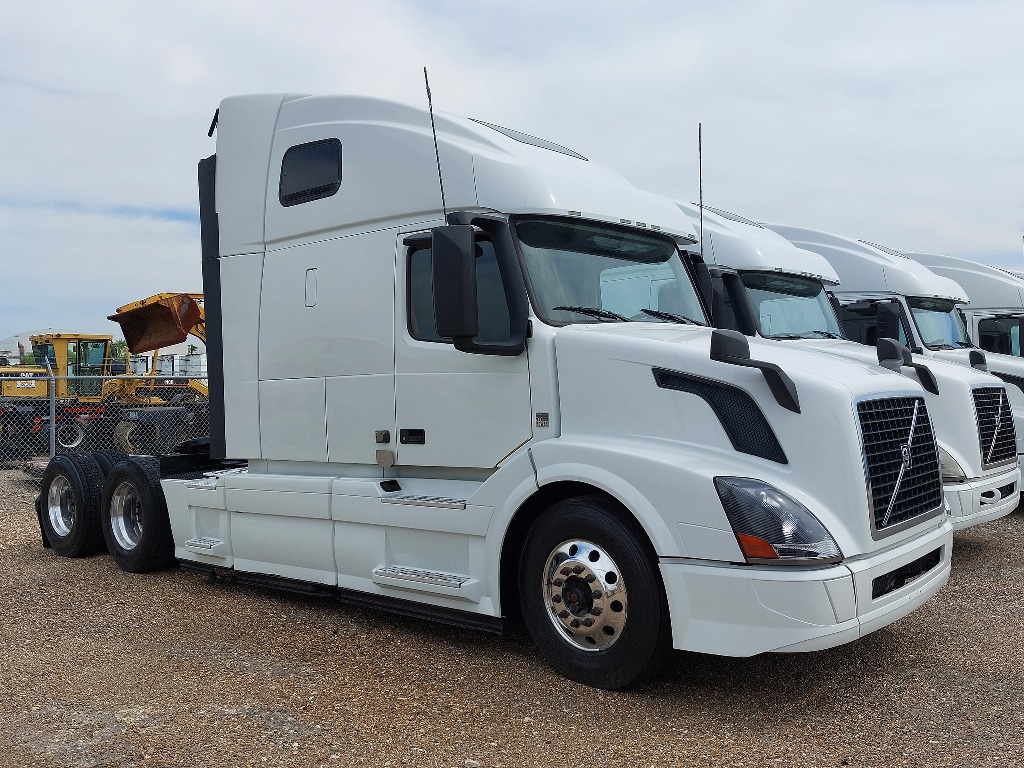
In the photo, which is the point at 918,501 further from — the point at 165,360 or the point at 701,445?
the point at 165,360

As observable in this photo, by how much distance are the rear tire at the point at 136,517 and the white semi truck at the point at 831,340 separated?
4.66m

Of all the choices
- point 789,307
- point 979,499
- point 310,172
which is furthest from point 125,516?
point 979,499

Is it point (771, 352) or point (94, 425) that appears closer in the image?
Answer: point (771, 352)

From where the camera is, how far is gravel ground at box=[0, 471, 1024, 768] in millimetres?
4145

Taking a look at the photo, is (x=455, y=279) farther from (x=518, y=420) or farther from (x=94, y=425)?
(x=94, y=425)

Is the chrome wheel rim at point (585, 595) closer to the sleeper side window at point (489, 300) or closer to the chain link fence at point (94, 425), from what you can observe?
the sleeper side window at point (489, 300)

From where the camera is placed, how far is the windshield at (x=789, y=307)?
29.7 feet

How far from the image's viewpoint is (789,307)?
30.6 ft

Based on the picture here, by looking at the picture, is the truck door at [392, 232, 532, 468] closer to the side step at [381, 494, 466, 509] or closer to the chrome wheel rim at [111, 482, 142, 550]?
the side step at [381, 494, 466, 509]

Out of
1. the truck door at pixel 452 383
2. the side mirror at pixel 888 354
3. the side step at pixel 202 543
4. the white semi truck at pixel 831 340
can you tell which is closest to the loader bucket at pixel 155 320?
the side step at pixel 202 543

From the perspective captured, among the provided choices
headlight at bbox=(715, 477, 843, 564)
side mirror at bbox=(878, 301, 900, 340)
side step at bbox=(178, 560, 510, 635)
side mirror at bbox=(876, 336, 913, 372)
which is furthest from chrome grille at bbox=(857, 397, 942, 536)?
side mirror at bbox=(878, 301, 900, 340)

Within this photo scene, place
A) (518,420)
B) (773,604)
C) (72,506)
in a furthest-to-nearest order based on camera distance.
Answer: (72,506), (518,420), (773,604)

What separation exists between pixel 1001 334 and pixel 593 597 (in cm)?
966

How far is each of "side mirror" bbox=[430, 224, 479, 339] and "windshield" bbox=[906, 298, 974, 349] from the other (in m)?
7.17
